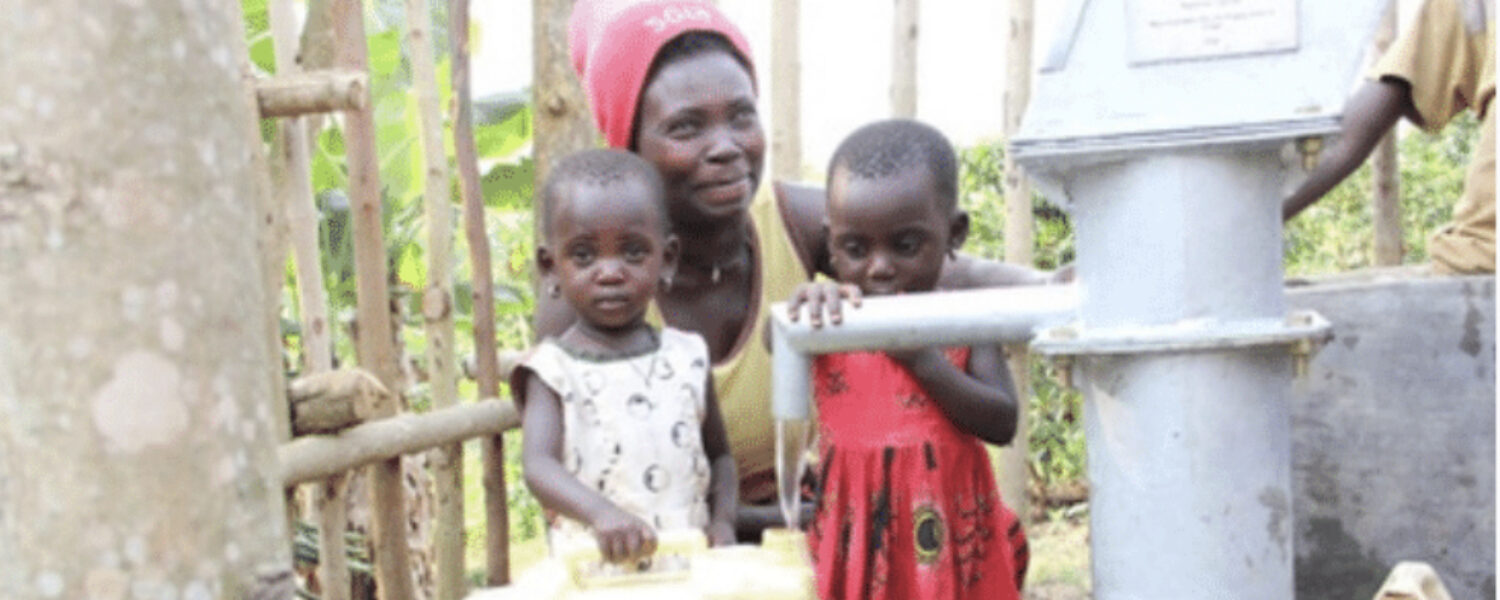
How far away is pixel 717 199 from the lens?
207 centimetres

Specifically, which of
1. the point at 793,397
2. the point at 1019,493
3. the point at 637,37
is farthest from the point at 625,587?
the point at 1019,493

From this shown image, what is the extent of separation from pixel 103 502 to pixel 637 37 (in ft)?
4.70

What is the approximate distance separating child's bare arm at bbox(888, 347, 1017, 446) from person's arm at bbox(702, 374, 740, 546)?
34cm

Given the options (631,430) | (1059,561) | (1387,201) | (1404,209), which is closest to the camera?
(631,430)

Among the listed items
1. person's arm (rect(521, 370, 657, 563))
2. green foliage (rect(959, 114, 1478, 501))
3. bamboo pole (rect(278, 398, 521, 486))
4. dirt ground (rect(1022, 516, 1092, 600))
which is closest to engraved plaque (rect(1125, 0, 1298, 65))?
person's arm (rect(521, 370, 657, 563))

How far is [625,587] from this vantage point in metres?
1.25

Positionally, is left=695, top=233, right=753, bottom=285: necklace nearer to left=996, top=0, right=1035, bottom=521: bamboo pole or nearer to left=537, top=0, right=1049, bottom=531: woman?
left=537, top=0, right=1049, bottom=531: woman

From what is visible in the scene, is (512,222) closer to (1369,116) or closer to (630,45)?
(1369,116)

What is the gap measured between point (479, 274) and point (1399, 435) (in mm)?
1456

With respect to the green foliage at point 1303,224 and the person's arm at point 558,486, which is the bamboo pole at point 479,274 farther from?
the green foliage at point 1303,224

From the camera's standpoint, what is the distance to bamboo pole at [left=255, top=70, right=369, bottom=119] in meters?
2.12

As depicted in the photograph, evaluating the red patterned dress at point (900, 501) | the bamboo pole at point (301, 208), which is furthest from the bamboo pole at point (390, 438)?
the red patterned dress at point (900, 501)

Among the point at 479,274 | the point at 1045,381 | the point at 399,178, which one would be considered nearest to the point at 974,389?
the point at 479,274

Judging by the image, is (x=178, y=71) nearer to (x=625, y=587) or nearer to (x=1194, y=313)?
(x=1194, y=313)
